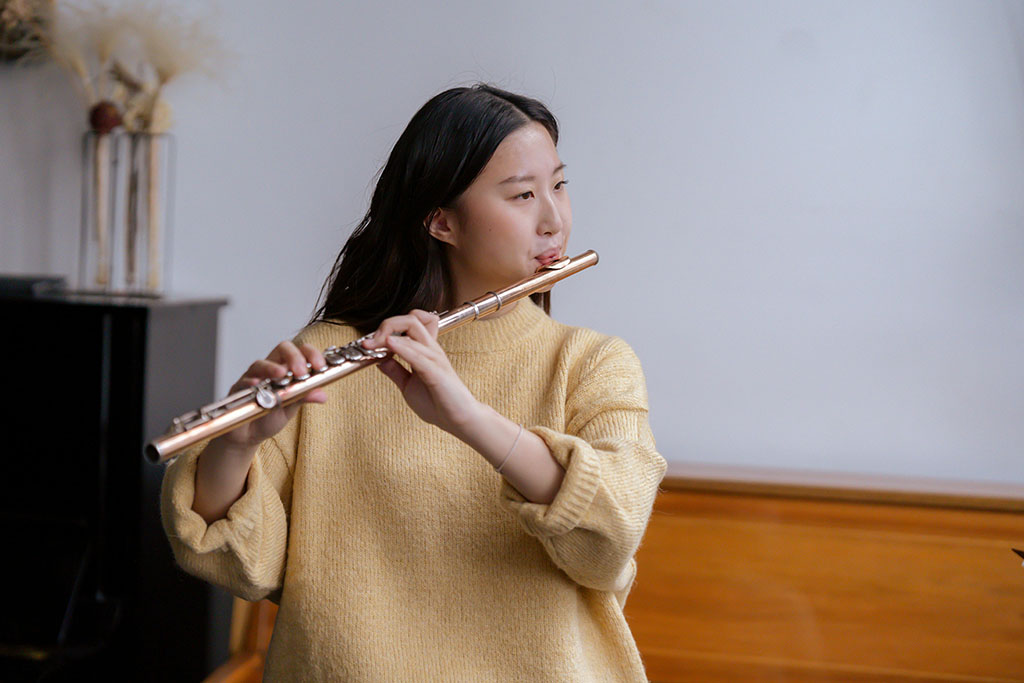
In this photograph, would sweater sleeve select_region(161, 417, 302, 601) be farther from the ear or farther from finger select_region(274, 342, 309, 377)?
the ear

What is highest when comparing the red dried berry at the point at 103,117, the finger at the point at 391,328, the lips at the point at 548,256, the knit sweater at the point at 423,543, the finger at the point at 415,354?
the red dried berry at the point at 103,117

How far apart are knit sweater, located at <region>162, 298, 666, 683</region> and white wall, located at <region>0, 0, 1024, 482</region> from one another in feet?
3.22


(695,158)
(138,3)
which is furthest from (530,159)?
(138,3)

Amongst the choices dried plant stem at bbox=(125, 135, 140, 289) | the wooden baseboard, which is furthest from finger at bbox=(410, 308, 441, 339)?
dried plant stem at bbox=(125, 135, 140, 289)

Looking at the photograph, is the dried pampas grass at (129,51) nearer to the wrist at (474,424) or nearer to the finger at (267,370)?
the finger at (267,370)

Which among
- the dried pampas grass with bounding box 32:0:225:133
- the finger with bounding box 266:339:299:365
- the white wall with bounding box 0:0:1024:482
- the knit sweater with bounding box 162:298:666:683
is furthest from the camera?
the dried pampas grass with bounding box 32:0:225:133

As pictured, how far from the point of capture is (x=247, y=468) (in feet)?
3.32

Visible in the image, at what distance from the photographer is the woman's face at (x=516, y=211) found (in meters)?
1.07

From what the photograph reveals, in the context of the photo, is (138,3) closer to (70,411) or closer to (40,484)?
(70,411)

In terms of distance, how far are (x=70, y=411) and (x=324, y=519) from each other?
1.08 meters

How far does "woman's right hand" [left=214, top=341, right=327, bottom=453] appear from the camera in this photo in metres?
0.92

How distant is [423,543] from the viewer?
3.50 feet

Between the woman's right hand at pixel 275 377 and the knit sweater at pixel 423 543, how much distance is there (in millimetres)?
73

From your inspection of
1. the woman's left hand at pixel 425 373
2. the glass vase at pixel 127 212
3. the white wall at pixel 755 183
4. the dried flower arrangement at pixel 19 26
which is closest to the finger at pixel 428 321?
the woman's left hand at pixel 425 373
